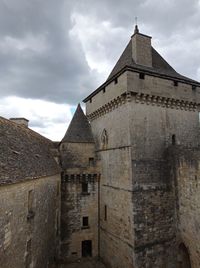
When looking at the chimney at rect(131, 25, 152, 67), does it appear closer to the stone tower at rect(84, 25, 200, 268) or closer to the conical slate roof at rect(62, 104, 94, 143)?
the stone tower at rect(84, 25, 200, 268)

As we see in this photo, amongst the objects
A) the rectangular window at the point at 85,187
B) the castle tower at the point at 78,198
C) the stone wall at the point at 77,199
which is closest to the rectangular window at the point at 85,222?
the castle tower at the point at 78,198

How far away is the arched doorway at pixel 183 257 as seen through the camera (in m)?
10.9

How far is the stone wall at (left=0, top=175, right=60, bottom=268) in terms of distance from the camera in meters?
5.95

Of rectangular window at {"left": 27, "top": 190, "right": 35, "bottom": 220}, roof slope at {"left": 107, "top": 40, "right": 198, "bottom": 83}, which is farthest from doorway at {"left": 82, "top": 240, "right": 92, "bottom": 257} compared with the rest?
roof slope at {"left": 107, "top": 40, "right": 198, "bottom": 83}

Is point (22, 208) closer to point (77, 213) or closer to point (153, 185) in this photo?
point (153, 185)

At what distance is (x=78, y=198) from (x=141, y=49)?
33.0 feet

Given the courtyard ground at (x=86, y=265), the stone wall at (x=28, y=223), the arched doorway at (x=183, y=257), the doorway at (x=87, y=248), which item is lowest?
the courtyard ground at (x=86, y=265)

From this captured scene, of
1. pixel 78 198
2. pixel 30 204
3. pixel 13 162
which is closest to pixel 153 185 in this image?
pixel 78 198

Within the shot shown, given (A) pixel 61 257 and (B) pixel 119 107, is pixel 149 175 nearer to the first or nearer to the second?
(B) pixel 119 107

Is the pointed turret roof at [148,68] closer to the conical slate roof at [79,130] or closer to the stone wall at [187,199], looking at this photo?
the conical slate roof at [79,130]

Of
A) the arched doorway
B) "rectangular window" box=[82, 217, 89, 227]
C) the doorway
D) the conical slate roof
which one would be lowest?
the doorway

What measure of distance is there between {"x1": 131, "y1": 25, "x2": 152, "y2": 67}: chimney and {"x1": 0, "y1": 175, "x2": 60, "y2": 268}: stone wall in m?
8.61

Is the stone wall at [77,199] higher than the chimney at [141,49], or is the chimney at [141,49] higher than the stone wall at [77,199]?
the chimney at [141,49]

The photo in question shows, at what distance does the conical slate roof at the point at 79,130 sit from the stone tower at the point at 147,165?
190 centimetres
